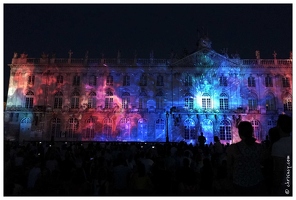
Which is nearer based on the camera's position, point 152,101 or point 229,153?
point 229,153

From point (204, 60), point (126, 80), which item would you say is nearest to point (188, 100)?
point (204, 60)

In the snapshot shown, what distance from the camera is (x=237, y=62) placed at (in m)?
44.2

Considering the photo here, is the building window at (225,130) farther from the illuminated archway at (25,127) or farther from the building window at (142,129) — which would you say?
the illuminated archway at (25,127)

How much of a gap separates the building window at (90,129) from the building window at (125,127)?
4.58 meters

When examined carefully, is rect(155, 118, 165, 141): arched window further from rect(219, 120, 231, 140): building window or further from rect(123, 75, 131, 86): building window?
rect(219, 120, 231, 140): building window

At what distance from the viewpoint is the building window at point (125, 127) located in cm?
4178

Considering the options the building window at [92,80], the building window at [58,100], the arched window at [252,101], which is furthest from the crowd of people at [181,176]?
the arched window at [252,101]

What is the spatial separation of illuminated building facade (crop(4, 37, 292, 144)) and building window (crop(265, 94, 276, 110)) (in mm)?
148

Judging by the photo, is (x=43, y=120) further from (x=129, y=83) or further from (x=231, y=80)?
(x=231, y=80)

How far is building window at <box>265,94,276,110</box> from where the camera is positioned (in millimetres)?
42969

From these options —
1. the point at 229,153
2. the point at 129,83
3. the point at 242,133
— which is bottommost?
the point at 229,153

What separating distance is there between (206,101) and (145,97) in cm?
983

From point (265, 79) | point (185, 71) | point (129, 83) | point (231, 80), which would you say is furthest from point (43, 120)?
point (265, 79)

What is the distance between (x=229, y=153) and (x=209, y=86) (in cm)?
3857
